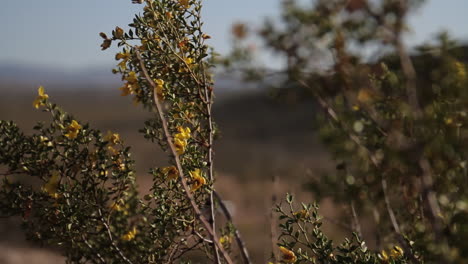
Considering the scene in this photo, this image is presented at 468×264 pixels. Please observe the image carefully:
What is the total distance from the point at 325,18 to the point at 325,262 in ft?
4.43

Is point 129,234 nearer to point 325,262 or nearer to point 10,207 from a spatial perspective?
point 10,207

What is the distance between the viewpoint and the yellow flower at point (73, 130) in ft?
5.87

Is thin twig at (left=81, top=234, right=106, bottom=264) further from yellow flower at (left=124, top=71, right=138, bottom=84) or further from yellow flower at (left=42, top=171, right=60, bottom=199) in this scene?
yellow flower at (left=124, top=71, right=138, bottom=84)

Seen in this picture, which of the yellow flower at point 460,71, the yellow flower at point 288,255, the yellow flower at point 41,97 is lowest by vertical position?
the yellow flower at point 288,255

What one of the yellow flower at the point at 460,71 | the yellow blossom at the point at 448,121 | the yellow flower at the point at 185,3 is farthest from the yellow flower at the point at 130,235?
the yellow flower at the point at 460,71

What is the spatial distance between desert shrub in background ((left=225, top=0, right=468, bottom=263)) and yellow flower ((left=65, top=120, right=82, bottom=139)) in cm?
85

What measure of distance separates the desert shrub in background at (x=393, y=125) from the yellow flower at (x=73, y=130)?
850 millimetres

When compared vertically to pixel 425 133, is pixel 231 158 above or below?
above

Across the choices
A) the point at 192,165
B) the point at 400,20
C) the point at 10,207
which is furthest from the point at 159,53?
the point at 400,20

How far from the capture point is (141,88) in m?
1.85

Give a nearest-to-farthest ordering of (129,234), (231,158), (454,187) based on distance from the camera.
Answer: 1. (454,187)
2. (129,234)
3. (231,158)

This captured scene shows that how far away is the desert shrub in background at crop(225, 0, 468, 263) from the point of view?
103cm

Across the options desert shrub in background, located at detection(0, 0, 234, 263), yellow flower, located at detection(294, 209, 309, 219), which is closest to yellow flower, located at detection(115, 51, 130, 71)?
desert shrub in background, located at detection(0, 0, 234, 263)

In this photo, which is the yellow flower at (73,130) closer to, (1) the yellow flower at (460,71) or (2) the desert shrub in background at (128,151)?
(2) the desert shrub in background at (128,151)
